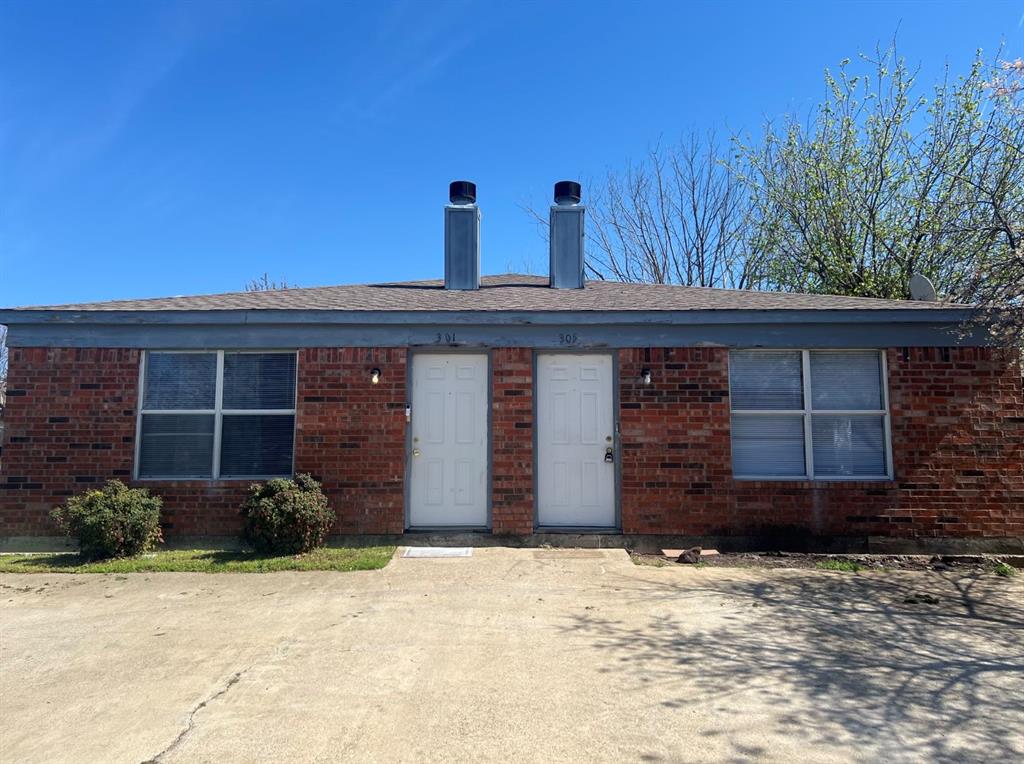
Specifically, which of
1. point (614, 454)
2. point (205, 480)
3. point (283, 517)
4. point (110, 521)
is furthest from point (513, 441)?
point (110, 521)

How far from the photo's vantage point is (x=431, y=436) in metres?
7.94

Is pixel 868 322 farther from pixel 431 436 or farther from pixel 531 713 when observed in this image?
pixel 531 713

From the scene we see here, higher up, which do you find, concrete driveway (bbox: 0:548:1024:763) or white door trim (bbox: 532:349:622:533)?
white door trim (bbox: 532:349:622:533)

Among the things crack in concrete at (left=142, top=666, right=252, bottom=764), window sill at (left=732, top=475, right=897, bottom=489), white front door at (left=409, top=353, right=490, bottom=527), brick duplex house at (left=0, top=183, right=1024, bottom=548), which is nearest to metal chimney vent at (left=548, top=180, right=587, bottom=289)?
brick duplex house at (left=0, top=183, right=1024, bottom=548)

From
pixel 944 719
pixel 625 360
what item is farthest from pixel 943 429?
pixel 944 719

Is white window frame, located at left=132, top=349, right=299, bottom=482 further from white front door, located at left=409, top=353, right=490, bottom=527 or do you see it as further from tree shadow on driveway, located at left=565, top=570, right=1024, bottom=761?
tree shadow on driveway, located at left=565, top=570, right=1024, bottom=761

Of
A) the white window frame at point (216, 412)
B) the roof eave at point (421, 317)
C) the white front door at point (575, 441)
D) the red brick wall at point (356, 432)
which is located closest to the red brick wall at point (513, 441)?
the white front door at point (575, 441)

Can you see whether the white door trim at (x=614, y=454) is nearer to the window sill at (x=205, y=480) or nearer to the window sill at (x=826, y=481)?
the window sill at (x=826, y=481)

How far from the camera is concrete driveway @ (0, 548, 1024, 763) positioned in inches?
132

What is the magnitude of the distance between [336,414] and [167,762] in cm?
495

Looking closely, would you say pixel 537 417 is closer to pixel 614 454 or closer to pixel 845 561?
pixel 614 454

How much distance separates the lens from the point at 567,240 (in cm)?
1031

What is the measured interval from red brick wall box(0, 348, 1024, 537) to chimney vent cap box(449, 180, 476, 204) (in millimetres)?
3566

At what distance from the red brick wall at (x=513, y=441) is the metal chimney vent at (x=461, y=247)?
8.00ft
